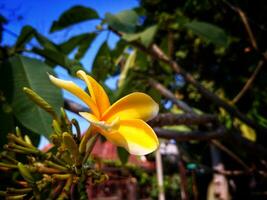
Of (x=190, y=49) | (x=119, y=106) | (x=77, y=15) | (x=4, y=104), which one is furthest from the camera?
(x=190, y=49)

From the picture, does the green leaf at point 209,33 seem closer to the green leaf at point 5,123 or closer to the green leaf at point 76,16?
the green leaf at point 76,16

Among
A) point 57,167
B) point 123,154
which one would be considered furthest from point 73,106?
point 57,167

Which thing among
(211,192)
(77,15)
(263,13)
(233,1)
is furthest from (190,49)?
(77,15)

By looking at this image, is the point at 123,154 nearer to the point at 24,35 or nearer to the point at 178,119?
the point at 178,119

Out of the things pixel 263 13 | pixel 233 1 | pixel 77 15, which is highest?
pixel 263 13

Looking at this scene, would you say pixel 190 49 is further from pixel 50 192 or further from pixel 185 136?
pixel 50 192

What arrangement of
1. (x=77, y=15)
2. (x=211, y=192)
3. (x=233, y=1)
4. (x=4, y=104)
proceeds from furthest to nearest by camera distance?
(x=211, y=192) → (x=233, y=1) → (x=77, y=15) → (x=4, y=104)

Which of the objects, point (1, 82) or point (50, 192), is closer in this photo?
point (50, 192)

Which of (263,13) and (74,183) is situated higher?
(263,13)
